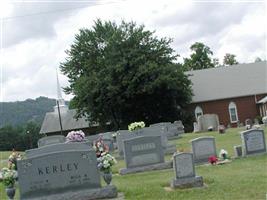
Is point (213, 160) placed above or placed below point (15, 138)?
below

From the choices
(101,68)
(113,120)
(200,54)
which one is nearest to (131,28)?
(101,68)

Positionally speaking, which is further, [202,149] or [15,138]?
[15,138]

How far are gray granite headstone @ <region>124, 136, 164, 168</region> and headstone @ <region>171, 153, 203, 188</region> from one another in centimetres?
524

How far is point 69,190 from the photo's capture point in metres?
12.3

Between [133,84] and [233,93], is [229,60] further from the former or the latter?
[133,84]

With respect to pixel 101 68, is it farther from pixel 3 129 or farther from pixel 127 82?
pixel 3 129

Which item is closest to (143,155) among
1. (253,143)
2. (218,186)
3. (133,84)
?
(253,143)

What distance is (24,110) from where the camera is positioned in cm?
15962

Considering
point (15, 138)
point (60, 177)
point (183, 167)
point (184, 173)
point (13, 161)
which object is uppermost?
point (15, 138)

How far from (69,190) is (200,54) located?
6841cm

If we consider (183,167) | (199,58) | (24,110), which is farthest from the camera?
(24,110)

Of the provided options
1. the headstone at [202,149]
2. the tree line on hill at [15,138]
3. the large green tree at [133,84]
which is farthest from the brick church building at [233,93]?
the tree line on hill at [15,138]

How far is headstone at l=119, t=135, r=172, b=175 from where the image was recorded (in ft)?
62.0

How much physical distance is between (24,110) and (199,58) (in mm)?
91457
